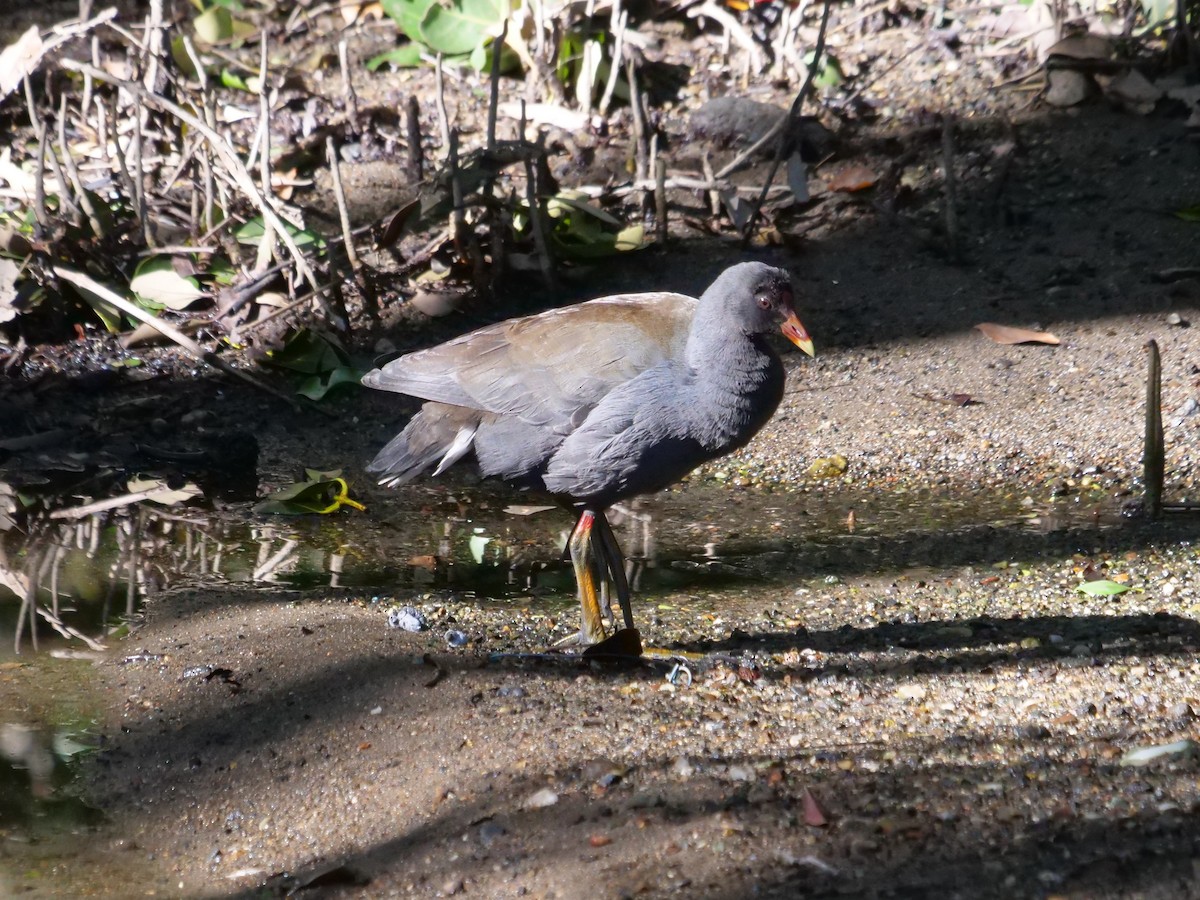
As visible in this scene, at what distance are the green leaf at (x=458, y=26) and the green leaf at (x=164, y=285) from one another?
203 centimetres

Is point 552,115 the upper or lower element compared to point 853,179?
upper

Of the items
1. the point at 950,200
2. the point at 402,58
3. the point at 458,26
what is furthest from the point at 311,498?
the point at 402,58

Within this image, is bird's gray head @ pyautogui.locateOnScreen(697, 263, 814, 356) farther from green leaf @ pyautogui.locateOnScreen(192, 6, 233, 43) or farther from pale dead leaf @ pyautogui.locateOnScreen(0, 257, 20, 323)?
green leaf @ pyautogui.locateOnScreen(192, 6, 233, 43)

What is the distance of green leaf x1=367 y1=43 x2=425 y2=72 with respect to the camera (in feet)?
24.9

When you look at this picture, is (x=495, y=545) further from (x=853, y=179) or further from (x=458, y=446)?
(x=853, y=179)

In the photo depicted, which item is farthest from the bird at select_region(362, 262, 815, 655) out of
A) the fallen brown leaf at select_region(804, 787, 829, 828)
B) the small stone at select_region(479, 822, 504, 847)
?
the fallen brown leaf at select_region(804, 787, 829, 828)

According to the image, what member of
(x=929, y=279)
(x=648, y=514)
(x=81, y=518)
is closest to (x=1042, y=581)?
(x=648, y=514)

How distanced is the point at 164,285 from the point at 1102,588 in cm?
414

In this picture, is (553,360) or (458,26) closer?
(553,360)

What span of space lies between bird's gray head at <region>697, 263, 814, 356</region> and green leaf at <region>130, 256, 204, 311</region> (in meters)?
3.07

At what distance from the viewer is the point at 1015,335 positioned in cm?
566

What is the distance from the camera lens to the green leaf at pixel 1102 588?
4.04 meters

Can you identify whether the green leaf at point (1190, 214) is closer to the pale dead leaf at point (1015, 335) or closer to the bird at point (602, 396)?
the pale dead leaf at point (1015, 335)

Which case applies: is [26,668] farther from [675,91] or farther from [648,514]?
[675,91]
